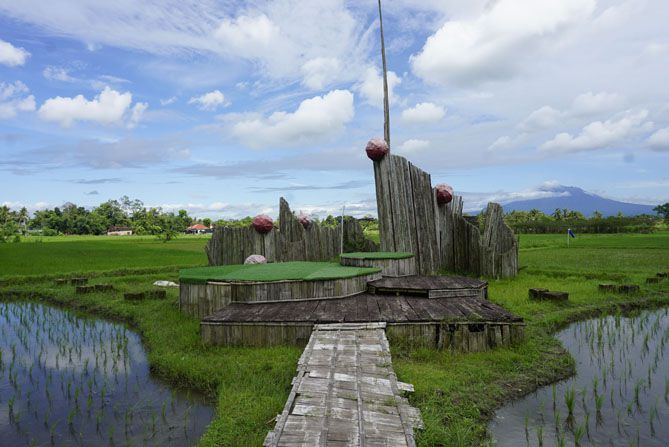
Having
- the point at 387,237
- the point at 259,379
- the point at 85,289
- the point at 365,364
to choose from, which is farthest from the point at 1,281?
the point at 365,364

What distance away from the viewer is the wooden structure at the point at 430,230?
12.5 m

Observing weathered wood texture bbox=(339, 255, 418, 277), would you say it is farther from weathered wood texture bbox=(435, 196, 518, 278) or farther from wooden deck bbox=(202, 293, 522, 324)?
weathered wood texture bbox=(435, 196, 518, 278)

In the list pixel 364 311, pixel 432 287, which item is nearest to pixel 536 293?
pixel 432 287

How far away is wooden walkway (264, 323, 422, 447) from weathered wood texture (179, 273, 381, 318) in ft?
8.25

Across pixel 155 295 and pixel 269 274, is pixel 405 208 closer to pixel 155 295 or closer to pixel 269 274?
pixel 269 274

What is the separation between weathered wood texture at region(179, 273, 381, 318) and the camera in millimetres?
8227

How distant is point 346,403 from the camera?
13.1ft

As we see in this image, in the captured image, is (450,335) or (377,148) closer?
(450,335)

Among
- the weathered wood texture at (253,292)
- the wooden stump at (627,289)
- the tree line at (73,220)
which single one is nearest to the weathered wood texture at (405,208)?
the weathered wood texture at (253,292)

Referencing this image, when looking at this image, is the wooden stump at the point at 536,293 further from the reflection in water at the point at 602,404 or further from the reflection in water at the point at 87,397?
the reflection in water at the point at 87,397

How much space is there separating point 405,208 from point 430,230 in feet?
3.38

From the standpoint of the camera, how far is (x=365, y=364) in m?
5.05

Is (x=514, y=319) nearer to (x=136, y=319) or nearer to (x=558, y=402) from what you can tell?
(x=558, y=402)

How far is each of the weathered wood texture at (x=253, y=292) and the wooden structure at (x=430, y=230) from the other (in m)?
4.25
